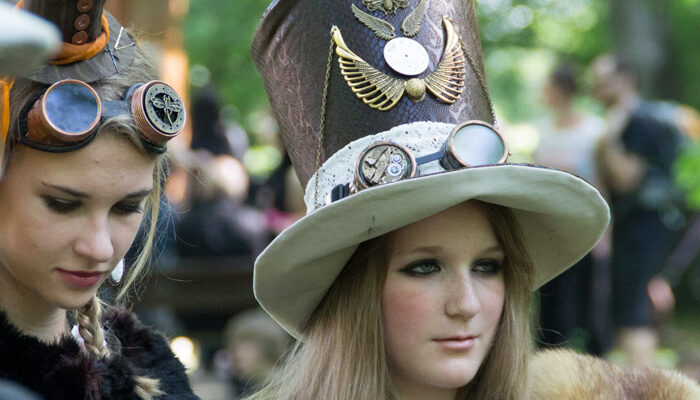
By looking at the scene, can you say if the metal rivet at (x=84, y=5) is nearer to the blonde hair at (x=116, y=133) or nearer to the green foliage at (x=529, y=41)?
the blonde hair at (x=116, y=133)

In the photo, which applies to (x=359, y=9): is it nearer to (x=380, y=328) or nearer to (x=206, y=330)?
(x=380, y=328)

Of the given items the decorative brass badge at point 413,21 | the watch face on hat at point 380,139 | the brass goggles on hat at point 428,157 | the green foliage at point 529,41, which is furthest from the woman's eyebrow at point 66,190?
the green foliage at point 529,41

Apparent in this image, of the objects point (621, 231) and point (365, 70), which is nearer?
point (365, 70)

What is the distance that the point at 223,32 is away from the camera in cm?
1698

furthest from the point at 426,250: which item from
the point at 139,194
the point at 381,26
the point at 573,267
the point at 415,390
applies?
the point at 573,267

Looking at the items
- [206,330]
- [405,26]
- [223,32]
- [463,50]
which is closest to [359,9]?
[405,26]

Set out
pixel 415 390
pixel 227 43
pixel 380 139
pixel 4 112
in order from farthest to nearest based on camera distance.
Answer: pixel 227 43 < pixel 415 390 < pixel 380 139 < pixel 4 112

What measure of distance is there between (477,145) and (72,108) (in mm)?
1088

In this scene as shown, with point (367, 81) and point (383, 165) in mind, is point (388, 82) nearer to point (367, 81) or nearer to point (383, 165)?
point (367, 81)

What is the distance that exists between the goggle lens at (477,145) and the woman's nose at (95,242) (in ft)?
3.12

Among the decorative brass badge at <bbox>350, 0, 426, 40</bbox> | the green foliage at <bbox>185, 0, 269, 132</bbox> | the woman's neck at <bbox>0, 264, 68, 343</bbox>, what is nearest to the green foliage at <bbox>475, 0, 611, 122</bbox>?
the green foliage at <bbox>185, 0, 269, 132</bbox>

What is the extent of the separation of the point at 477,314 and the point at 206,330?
18.1 feet

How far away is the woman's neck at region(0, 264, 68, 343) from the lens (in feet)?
8.54

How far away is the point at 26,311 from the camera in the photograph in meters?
2.64
